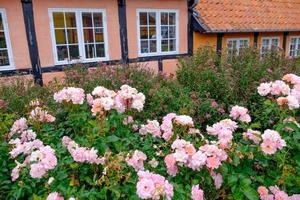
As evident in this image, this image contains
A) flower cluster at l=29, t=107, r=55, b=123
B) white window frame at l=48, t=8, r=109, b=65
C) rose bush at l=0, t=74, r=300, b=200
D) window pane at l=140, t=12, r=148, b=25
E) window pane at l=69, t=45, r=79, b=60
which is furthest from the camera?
window pane at l=140, t=12, r=148, b=25

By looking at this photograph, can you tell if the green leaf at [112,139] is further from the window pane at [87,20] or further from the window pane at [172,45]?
the window pane at [172,45]

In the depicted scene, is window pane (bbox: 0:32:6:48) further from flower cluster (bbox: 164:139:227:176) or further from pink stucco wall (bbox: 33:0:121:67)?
flower cluster (bbox: 164:139:227:176)

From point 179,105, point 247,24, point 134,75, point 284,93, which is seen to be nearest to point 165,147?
point 284,93

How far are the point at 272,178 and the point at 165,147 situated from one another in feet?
2.46

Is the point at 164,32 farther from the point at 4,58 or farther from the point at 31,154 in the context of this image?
the point at 31,154

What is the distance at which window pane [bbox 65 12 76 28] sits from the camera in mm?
7391

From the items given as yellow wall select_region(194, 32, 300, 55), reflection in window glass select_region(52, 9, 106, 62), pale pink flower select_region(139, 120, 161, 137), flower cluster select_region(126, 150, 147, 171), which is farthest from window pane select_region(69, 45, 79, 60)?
flower cluster select_region(126, 150, 147, 171)

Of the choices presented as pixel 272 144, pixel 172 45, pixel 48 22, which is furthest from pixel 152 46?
pixel 272 144

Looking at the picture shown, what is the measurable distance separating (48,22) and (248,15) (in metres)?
7.35

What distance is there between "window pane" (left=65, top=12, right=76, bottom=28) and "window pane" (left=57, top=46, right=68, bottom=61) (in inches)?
24.2

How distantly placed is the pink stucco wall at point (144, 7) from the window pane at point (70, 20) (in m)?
1.58

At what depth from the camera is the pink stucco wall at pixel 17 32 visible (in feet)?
21.3

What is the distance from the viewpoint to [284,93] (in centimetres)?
208

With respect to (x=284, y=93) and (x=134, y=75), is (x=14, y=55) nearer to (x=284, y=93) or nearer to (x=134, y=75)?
(x=134, y=75)
